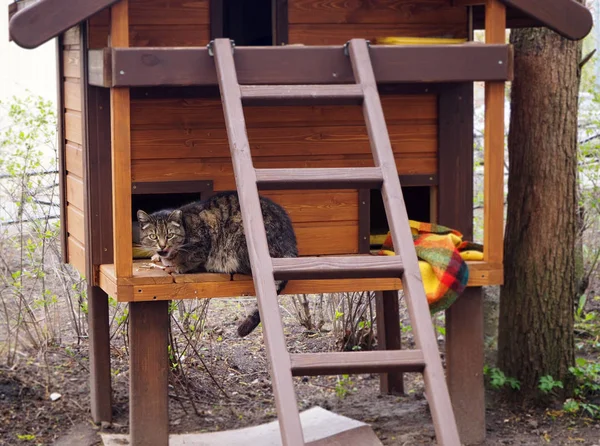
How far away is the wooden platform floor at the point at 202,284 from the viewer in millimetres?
4531

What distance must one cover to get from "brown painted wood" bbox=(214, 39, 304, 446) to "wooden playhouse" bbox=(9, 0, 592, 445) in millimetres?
11

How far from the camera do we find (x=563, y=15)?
4.79m

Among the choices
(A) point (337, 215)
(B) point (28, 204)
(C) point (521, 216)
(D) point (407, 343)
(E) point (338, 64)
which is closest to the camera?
(E) point (338, 64)

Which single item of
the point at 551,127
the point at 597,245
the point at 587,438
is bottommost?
the point at 587,438

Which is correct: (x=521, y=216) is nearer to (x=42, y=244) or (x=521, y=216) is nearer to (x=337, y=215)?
(x=337, y=215)

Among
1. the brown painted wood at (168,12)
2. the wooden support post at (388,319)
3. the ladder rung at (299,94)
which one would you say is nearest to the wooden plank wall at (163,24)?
the brown painted wood at (168,12)

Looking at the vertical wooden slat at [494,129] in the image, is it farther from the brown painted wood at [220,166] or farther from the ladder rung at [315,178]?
the ladder rung at [315,178]

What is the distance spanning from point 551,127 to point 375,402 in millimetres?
2256

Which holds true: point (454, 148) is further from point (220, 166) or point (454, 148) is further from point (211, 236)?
point (211, 236)

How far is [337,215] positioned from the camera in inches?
213

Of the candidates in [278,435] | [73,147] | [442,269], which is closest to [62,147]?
[73,147]

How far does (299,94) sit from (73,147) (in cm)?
201

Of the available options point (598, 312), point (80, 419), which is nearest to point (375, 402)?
point (80, 419)

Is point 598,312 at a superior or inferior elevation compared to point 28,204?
inferior
